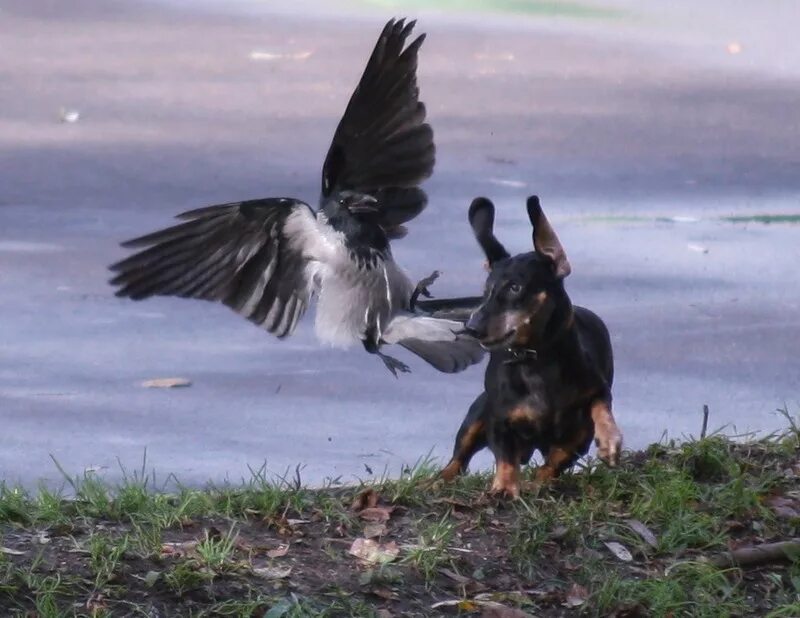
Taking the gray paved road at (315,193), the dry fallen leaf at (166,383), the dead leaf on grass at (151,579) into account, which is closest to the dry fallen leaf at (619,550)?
the dead leaf on grass at (151,579)

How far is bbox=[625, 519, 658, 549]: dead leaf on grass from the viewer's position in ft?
15.5

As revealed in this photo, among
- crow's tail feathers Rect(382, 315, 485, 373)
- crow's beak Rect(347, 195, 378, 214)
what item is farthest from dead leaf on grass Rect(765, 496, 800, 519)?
crow's beak Rect(347, 195, 378, 214)

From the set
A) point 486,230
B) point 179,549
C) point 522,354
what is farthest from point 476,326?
point 179,549

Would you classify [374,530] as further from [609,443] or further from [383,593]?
[609,443]

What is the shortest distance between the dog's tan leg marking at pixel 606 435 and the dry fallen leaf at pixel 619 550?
0.23m

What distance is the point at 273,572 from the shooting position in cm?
440

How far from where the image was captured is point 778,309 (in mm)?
8328

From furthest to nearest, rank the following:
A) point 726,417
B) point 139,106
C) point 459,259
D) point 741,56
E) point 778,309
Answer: point 741,56
point 139,106
point 459,259
point 778,309
point 726,417

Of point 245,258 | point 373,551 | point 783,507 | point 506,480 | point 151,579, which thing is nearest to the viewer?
point 151,579

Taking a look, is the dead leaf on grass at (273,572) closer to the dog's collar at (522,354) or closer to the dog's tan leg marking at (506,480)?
the dog's tan leg marking at (506,480)

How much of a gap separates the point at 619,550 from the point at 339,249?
1.28m

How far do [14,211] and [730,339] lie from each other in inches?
173

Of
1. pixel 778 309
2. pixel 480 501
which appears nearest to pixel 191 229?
pixel 480 501

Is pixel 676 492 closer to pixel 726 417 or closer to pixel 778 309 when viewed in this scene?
pixel 726 417
